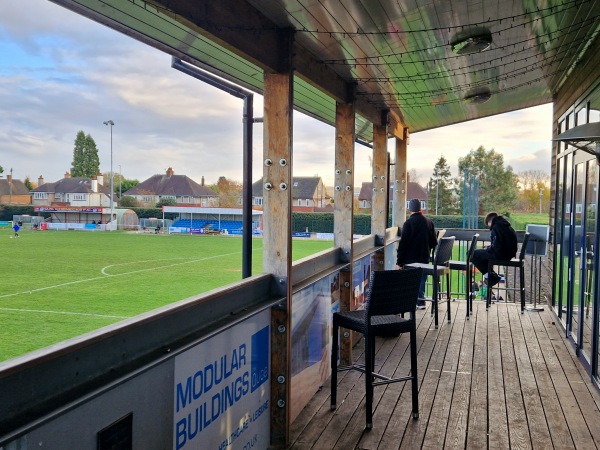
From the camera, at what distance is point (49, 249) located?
119 ft

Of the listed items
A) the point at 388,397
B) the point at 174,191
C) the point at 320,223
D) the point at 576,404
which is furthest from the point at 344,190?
the point at 174,191

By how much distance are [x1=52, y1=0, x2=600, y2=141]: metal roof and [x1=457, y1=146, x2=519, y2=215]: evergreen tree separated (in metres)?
30.8

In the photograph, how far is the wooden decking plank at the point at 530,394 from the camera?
3.12 meters

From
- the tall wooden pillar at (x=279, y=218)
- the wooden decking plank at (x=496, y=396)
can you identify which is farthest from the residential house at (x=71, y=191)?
the wooden decking plank at (x=496, y=396)

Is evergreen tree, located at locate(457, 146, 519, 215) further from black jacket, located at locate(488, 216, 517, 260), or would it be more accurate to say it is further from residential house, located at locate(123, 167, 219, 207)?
black jacket, located at locate(488, 216, 517, 260)

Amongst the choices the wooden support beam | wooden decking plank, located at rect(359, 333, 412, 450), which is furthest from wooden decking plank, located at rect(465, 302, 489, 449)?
the wooden support beam

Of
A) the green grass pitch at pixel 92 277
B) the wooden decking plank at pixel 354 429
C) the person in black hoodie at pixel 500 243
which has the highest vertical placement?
the person in black hoodie at pixel 500 243

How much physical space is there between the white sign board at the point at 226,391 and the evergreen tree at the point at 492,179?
110ft

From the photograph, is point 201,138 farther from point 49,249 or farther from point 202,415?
point 49,249

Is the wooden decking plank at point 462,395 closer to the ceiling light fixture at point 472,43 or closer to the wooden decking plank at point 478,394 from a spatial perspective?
the wooden decking plank at point 478,394

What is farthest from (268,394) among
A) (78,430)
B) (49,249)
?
(49,249)

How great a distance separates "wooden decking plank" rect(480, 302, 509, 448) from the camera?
10.2ft

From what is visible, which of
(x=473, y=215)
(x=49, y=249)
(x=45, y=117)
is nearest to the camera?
(x=45, y=117)

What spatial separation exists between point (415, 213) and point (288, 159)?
3.51 meters
